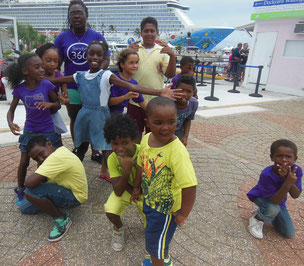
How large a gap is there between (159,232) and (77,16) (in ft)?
8.52

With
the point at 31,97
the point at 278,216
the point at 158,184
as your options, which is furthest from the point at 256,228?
the point at 31,97

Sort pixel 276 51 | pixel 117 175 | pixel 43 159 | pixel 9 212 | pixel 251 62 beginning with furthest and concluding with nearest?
1. pixel 251 62
2. pixel 276 51
3. pixel 9 212
4. pixel 43 159
5. pixel 117 175

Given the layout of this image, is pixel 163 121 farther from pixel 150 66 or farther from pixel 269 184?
pixel 150 66

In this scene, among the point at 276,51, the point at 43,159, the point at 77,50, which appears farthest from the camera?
the point at 276,51

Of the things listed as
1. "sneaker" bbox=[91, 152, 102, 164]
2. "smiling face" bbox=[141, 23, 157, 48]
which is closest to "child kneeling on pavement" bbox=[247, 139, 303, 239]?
"smiling face" bbox=[141, 23, 157, 48]

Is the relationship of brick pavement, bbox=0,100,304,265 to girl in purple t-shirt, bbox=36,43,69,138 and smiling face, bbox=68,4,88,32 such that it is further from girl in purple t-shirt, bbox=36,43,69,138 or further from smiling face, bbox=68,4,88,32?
smiling face, bbox=68,4,88,32

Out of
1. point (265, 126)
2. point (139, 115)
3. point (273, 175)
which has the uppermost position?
point (139, 115)

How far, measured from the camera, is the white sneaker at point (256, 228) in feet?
7.41

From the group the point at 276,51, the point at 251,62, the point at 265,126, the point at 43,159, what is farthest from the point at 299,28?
the point at 43,159

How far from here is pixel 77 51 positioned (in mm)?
2879

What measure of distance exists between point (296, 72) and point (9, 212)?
37.2 feet

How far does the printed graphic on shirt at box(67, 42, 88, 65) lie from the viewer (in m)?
2.87

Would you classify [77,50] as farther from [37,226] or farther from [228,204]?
[228,204]

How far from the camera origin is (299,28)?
31.3 ft
